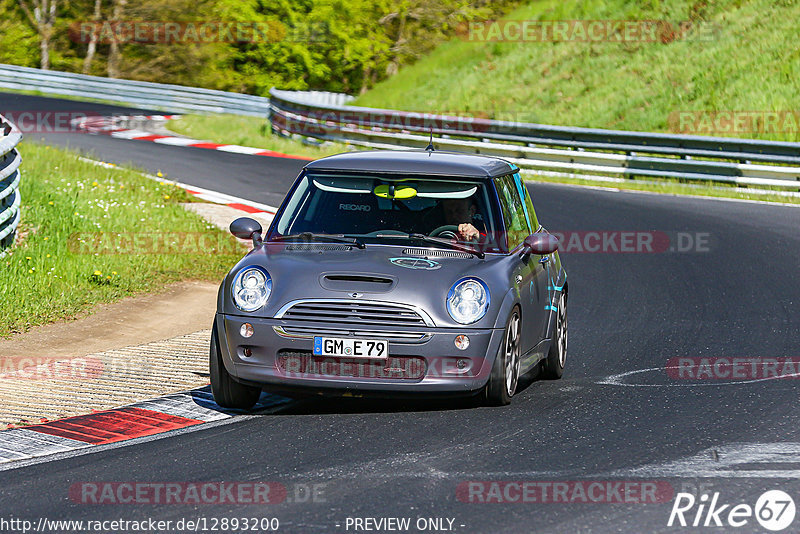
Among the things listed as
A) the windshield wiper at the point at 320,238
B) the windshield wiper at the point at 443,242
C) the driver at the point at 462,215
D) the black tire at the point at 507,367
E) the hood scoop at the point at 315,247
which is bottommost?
the black tire at the point at 507,367

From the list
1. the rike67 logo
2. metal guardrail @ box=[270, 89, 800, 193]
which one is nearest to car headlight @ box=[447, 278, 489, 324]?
the rike67 logo

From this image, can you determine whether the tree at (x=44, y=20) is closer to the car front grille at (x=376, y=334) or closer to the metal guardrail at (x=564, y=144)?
the metal guardrail at (x=564, y=144)

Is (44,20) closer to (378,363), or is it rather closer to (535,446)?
(378,363)

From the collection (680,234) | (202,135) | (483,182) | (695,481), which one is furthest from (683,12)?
(695,481)

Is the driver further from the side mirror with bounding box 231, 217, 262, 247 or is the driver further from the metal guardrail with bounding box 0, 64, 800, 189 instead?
the metal guardrail with bounding box 0, 64, 800, 189

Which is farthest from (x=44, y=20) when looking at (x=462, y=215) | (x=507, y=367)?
(x=507, y=367)

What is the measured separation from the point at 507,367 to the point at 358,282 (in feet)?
3.60

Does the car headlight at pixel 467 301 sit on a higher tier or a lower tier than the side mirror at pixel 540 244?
lower

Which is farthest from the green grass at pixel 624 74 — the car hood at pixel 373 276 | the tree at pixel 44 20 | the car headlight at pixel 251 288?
the tree at pixel 44 20

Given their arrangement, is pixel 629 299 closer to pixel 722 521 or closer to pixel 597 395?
pixel 597 395

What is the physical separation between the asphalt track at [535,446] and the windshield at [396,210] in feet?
3.81

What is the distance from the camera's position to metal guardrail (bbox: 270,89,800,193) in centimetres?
2139

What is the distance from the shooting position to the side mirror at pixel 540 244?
321 inches

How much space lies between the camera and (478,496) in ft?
18.5
